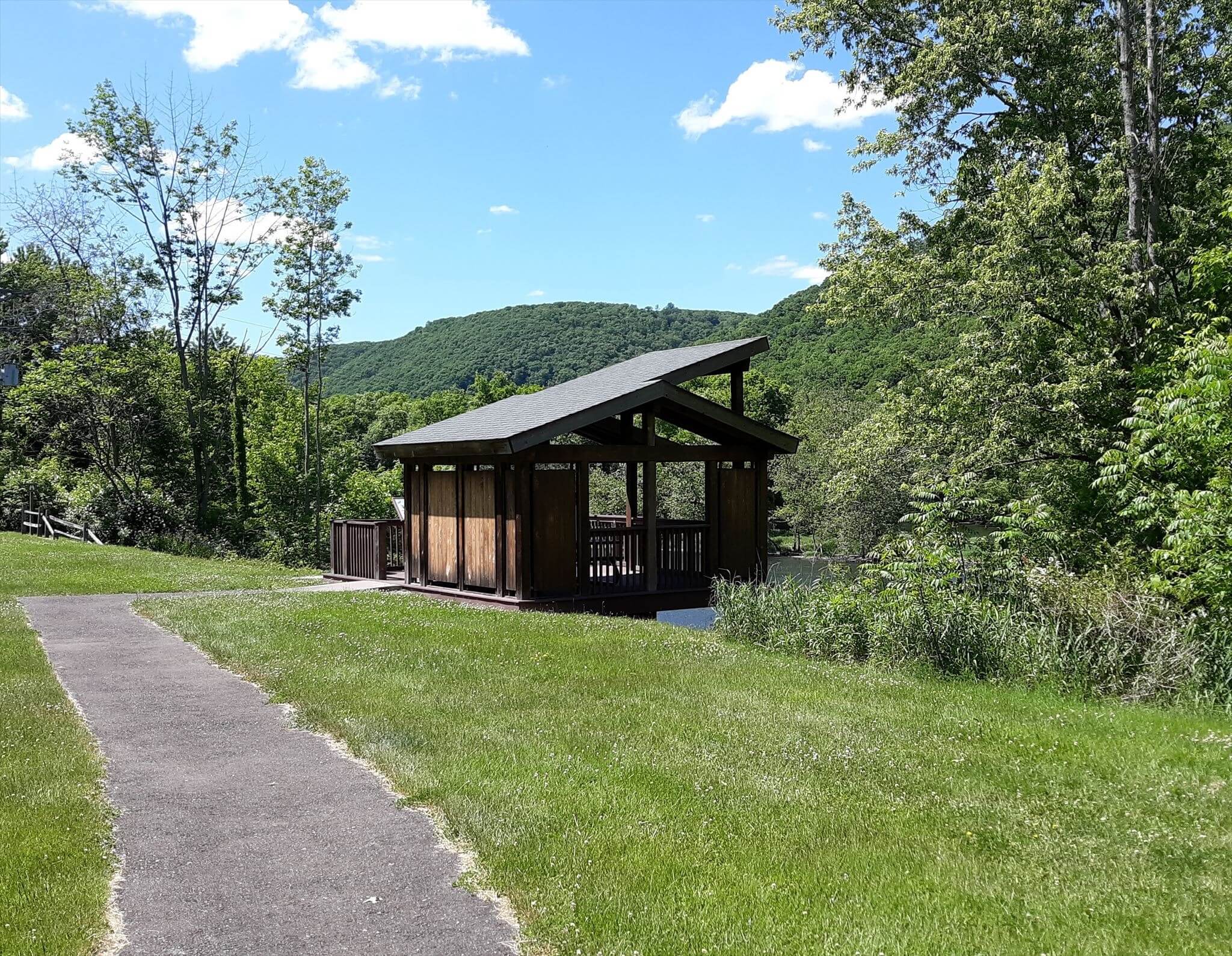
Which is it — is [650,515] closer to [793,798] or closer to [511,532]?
[511,532]

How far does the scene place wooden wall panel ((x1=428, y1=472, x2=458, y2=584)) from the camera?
55.3 ft

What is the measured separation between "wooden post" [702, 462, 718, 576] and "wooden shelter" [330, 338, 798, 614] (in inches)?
0.7

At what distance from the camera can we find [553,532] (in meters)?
15.7

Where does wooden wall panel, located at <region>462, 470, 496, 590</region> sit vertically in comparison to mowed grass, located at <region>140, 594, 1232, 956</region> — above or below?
above

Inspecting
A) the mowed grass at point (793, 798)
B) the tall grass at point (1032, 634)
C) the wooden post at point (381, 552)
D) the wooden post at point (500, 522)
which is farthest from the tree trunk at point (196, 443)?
the tall grass at point (1032, 634)

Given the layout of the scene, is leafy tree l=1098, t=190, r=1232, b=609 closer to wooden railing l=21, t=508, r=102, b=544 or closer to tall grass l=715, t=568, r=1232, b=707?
tall grass l=715, t=568, r=1232, b=707

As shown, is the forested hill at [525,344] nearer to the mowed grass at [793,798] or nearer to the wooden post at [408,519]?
the wooden post at [408,519]

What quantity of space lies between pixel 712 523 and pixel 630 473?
72.4 inches

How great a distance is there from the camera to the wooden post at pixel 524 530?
15.3 meters

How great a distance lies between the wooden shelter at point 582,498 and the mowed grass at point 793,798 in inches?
206

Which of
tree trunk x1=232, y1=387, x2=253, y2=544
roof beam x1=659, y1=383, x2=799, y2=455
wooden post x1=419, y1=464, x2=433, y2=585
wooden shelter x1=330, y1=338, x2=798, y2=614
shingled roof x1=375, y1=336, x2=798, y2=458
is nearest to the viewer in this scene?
shingled roof x1=375, y1=336, x2=798, y2=458

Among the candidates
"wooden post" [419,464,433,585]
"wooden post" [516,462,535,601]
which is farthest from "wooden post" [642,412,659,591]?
"wooden post" [419,464,433,585]

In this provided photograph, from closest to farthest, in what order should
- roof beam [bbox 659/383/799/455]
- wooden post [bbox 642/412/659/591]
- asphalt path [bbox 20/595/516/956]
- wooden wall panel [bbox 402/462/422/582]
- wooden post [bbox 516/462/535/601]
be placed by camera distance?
asphalt path [bbox 20/595/516/956]
wooden post [bbox 516/462/535/601]
roof beam [bbox 659/383/799/455]
wooden post [bbox 642/412/659/591]
wooden wall panel [bbox 402/462/422/582]

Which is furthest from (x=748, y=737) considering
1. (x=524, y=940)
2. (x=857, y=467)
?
(x=857, y=467)
